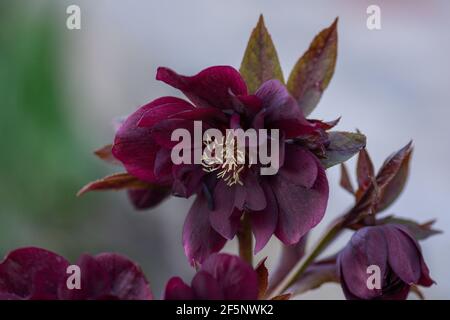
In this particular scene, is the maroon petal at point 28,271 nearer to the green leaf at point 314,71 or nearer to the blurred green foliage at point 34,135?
the green leaf at point 314,71

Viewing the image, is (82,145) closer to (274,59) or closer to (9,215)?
(9,215)

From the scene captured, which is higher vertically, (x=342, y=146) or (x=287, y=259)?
(x=342, y=146)

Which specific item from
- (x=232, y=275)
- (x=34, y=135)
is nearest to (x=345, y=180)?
(x=232, y=275)

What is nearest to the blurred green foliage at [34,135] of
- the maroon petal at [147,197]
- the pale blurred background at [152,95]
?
the pale blurred background at [152,95]

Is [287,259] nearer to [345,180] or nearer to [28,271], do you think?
[345,180]

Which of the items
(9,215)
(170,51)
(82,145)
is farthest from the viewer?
(170,51)

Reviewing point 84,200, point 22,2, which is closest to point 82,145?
point 84,200
